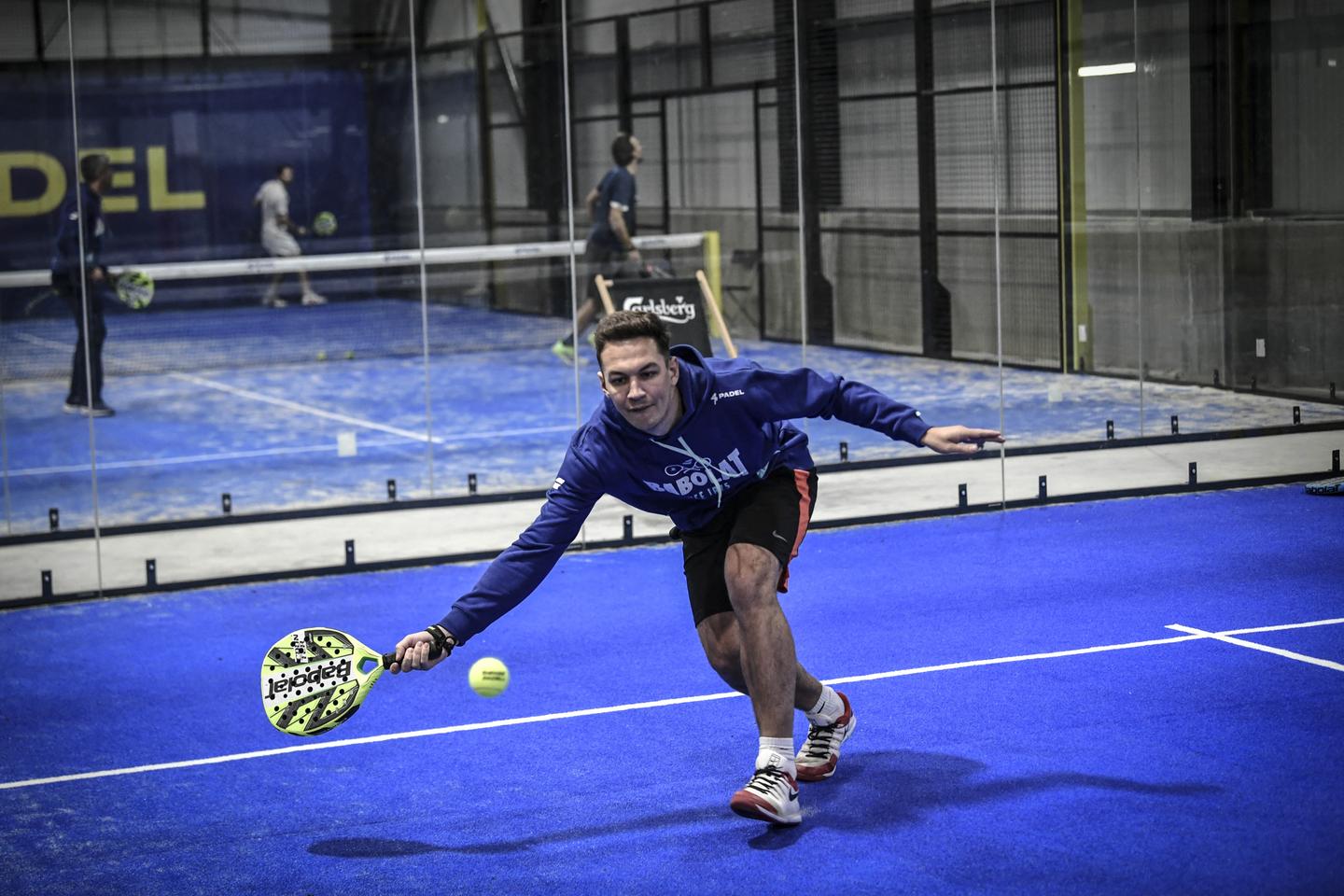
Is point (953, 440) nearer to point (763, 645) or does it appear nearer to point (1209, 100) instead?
point (763, 645)

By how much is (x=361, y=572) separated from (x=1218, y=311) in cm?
544

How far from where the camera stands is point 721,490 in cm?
509

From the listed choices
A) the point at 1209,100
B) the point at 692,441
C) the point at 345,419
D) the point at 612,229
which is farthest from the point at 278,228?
the point at 1209,100

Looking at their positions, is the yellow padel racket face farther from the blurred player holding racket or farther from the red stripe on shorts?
the blurred player holding racket

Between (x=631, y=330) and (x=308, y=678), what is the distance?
132 centimetres

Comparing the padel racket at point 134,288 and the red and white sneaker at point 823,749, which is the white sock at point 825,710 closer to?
the red and white sneaker at point 823,749

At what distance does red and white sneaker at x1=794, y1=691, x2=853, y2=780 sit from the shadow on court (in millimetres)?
42

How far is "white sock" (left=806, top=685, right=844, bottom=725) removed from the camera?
5.26 meters

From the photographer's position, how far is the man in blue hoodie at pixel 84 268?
8.74m

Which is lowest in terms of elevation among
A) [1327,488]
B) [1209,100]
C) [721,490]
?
[1327,488]

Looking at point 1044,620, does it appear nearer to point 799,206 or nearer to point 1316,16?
point 799,206

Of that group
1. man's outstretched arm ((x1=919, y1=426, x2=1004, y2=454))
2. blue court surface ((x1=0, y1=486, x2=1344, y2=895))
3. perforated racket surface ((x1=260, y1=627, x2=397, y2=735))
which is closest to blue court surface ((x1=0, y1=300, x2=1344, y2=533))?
blue court surface ((x1=0, y1=486, x2=1344, y2=895))

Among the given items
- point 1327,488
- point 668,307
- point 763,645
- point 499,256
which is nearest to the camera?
point 763,645

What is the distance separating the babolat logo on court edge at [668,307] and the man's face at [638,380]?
5043 mm
